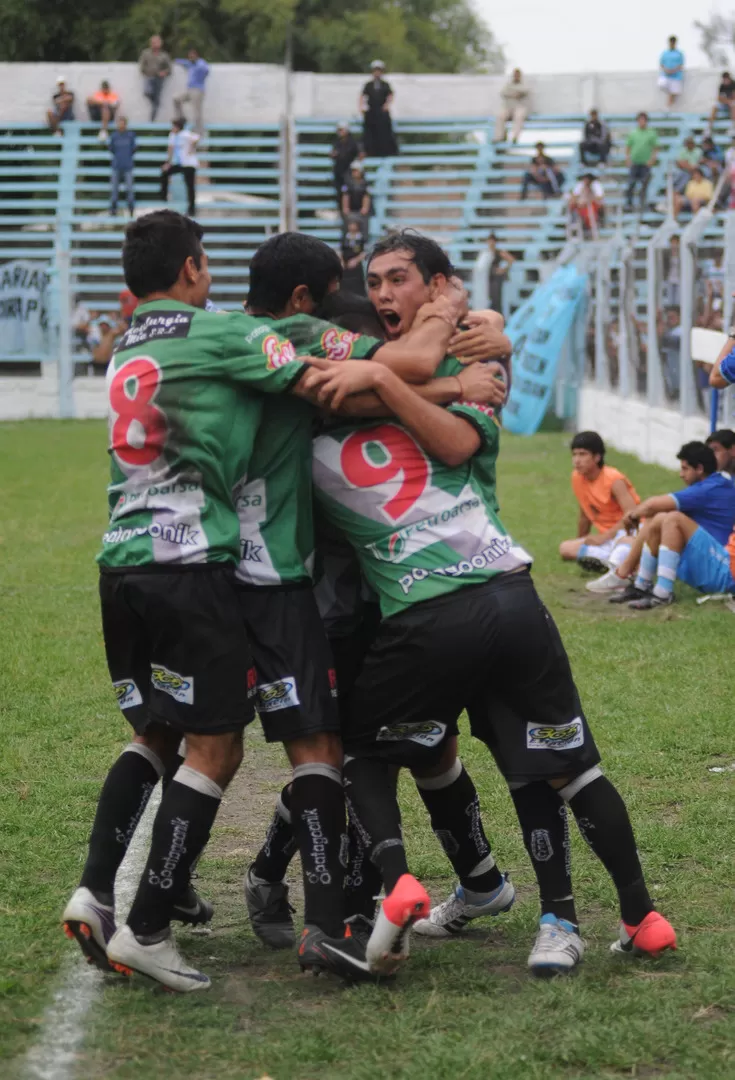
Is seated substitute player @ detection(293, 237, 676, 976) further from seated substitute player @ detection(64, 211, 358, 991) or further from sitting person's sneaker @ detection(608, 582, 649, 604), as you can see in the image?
sitting person's sneaker @ detection(608, 582, 649, 604)

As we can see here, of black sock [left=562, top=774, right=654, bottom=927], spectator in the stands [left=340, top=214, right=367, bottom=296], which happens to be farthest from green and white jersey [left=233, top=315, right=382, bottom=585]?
spectator in the stands [left=340, top=214, right=367, bottom=296]

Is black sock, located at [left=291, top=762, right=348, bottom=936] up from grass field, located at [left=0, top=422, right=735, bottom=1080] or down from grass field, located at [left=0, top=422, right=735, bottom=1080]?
up

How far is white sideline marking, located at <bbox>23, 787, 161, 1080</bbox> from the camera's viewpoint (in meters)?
3.38

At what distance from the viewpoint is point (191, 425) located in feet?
12.6

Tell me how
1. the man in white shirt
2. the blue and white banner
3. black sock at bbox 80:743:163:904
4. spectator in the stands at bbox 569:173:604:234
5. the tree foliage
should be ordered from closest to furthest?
black sock at bbox 80:743:163:904
the blue and white banner
spectator in the stands at bbox 569:173:604:234
the man in white shirt
the tree foliage

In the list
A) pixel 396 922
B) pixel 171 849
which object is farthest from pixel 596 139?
pixel 396 922

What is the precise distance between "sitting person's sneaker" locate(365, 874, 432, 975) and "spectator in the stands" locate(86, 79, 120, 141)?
103 feet

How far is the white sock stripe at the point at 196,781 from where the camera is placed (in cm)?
385

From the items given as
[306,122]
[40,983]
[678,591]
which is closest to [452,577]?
[40,983]

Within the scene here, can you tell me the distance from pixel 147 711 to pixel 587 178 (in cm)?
2643

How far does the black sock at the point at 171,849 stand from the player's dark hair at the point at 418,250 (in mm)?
1457

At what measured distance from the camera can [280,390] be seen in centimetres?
379

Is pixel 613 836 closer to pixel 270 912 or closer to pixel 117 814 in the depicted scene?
pixel 270 912

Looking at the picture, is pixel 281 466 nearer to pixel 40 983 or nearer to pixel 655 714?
pixel 40 983
